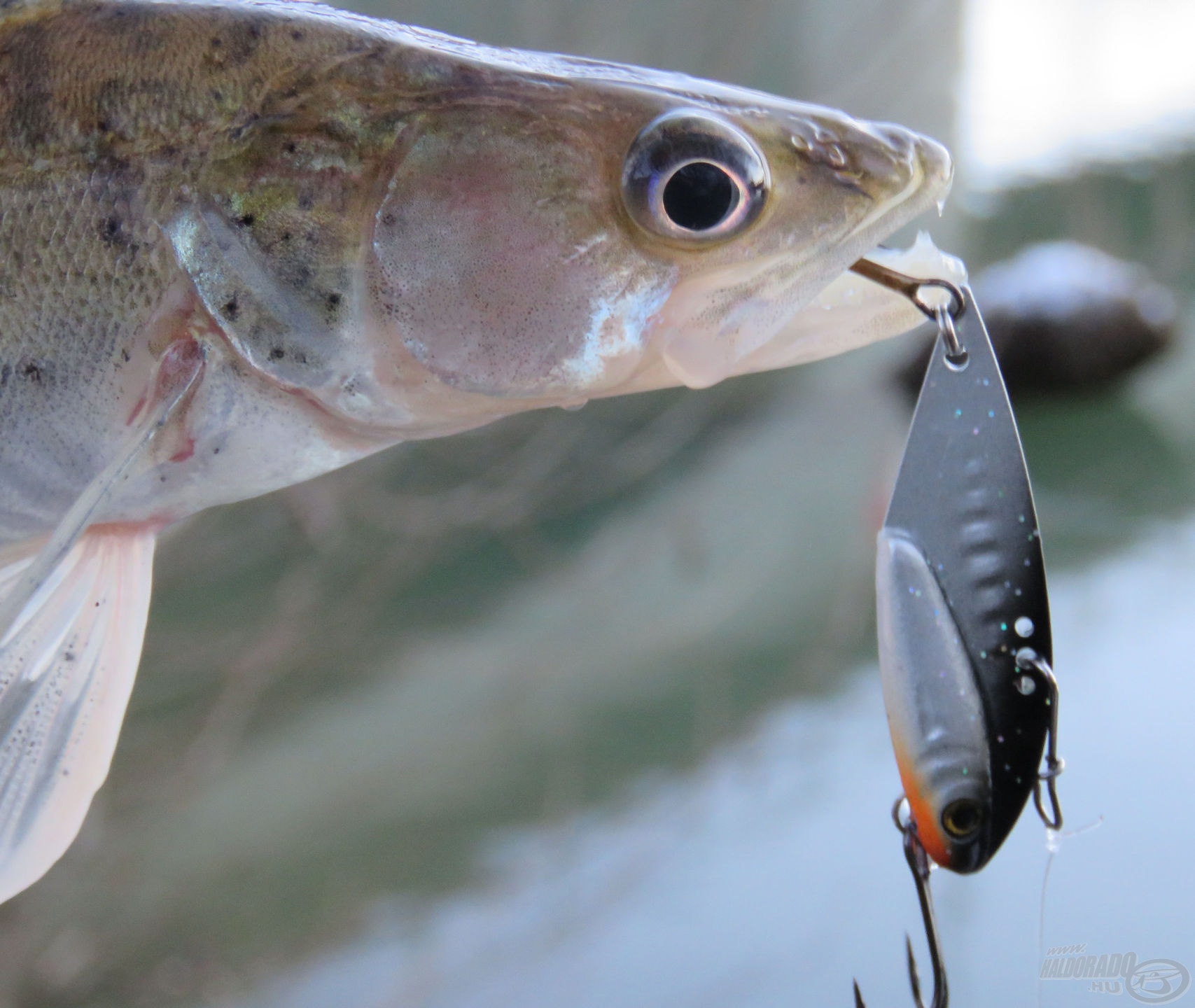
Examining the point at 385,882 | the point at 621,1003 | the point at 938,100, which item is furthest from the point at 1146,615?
the point at 938,100

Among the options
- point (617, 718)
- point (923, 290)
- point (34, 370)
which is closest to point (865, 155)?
point (923, 290)

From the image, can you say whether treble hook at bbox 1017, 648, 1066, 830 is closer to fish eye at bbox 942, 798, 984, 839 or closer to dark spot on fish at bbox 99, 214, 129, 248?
fish eye at bbox 942, 798, 984, 839

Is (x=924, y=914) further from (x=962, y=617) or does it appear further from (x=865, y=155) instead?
(x=865, y=155)

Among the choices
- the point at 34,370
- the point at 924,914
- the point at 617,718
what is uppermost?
the point at 617,718

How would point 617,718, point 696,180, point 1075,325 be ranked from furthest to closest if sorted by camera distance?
point 1075,325 < point 617,718 < point 696,180

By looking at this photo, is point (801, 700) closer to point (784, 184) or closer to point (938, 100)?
point (784, 184)
